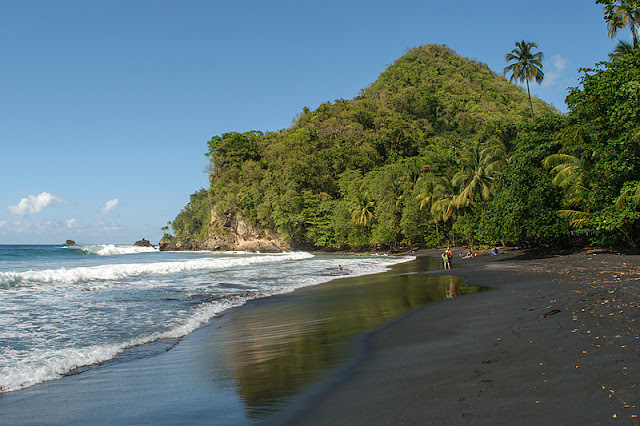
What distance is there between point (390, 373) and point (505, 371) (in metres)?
1.47

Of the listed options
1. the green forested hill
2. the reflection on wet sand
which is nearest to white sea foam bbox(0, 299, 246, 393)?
the reflection on wet sand

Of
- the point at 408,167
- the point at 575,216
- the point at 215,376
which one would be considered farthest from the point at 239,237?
the point at 215,376

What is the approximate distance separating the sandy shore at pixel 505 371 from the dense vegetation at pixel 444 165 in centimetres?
1190

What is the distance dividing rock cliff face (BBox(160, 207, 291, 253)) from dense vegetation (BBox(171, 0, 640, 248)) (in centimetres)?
228

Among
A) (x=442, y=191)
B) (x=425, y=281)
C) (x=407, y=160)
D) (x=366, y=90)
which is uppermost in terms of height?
(x=366, y=90)

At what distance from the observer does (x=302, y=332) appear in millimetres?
8930

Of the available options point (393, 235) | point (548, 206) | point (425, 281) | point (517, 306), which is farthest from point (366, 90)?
point (517, 306)

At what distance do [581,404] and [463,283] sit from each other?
12.9 m

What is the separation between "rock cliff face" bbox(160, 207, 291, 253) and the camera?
239 ft

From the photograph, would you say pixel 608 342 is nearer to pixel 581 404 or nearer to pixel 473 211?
pixel 581 404

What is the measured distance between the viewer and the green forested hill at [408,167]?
88.0 ft

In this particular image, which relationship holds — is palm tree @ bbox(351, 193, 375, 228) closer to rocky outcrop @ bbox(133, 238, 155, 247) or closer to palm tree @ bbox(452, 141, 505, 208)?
palm tree @ bbox(452, 141, 505, 208)

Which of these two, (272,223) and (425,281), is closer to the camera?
(425,281)

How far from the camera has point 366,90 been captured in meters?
113
